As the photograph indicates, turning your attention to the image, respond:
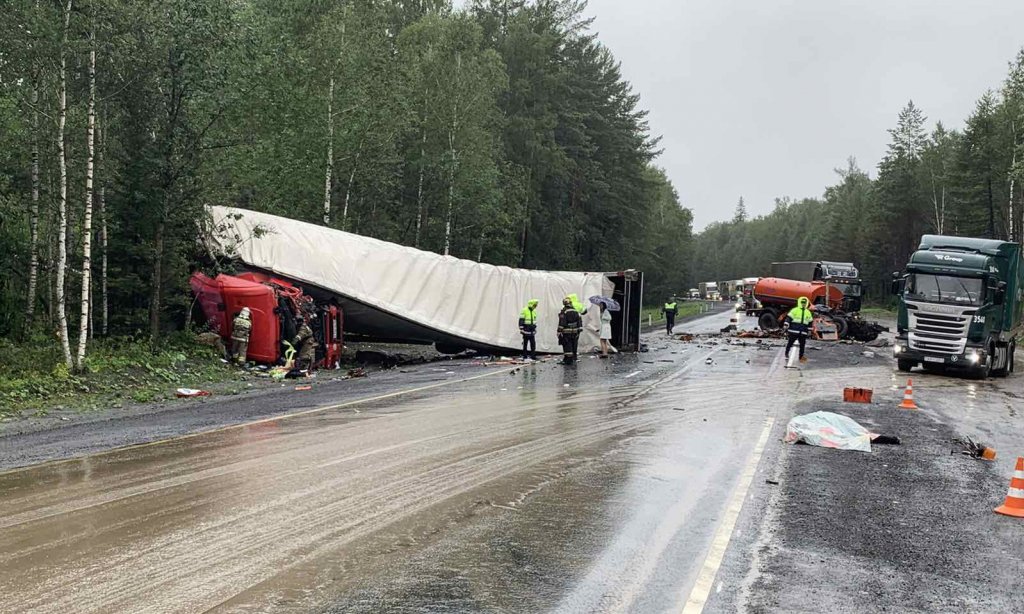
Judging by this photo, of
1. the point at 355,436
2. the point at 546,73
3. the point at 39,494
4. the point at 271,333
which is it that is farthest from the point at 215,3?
the point at 546,73

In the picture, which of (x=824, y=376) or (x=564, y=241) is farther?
(x=564, y=241)

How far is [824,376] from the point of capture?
18469mm

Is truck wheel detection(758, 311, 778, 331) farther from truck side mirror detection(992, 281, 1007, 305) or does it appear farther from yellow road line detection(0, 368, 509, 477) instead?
yellow road line detection(0, 368, 509, 477)

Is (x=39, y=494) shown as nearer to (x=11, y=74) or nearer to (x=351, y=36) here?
(x=11, y=74)

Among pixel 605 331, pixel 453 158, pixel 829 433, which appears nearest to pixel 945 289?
pixel 605 331

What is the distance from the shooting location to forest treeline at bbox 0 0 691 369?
15.5m

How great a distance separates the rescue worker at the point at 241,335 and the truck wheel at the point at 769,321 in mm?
25275

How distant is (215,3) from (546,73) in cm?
3077

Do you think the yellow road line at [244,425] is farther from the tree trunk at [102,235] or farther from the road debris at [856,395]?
the tree trunk at [102,235]

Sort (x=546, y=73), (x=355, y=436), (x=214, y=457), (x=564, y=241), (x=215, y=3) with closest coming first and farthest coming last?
(x=214, y=457) < (x=355, y=436) < (x=215, y=3) < (x=546, y=73) < (x=564, y=241)

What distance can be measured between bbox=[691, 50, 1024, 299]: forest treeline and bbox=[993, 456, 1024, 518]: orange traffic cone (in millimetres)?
37544

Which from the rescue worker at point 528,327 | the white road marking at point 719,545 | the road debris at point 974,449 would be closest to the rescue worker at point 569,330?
the rescue worker at point 528,327

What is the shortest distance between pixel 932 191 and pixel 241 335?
238ft

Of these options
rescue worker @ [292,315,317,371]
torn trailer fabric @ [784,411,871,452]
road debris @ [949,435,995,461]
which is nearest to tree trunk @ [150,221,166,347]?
rescue worker @ [292,315,317,371]
